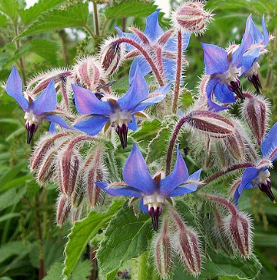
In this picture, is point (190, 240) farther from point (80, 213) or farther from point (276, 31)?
point (276, 31)

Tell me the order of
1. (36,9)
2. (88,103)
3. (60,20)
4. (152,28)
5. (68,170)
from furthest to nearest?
(36,9) < (60,20) < (152,28) < (68,170) < (88,103)

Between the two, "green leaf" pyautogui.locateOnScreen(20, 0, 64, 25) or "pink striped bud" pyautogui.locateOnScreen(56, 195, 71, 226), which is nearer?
"pink striped bud" pyautogui.locateOnScreen(56, 195, 71, 226)

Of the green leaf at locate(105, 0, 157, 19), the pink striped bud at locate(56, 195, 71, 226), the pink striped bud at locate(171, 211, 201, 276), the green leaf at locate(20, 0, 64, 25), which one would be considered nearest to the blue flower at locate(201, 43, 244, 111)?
the pink striped bud at locate(171, 211, 201, 276)

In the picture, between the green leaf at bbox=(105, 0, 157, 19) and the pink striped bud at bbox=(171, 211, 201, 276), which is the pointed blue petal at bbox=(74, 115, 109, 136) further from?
the green leaf at bbox=(105, 0, 157, 19)

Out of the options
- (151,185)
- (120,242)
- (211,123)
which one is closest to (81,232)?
(120,242)

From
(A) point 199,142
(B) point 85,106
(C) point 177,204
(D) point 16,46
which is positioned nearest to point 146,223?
(C) point 177,204

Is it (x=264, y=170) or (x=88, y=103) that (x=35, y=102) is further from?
(x=264, y=170)

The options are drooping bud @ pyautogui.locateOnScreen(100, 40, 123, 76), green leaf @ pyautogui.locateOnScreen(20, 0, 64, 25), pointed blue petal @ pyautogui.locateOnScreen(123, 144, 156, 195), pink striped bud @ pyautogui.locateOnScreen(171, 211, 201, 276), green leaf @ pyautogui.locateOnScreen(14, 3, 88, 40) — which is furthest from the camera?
green leaf @ pyautogui.locateOnScreen(20, 0, 64, 25)
